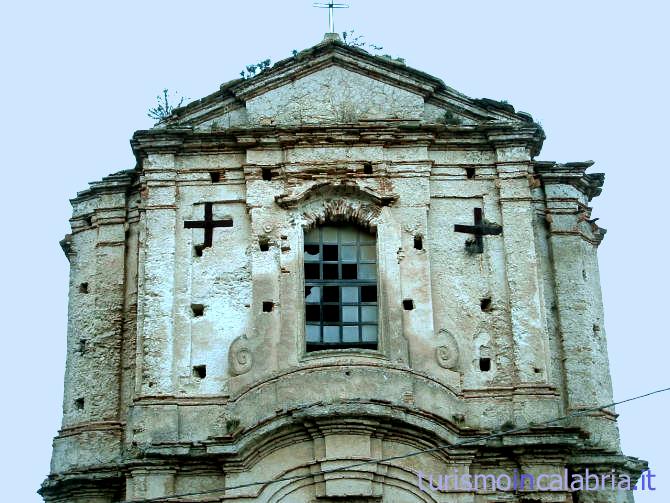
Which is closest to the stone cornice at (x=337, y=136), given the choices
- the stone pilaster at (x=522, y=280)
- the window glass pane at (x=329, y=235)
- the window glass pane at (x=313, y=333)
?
the stone pilaster at (x=522, y=280)

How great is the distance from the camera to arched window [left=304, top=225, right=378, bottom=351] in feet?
54.3

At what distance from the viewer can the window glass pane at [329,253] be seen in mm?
17016

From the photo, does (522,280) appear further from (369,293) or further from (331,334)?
(331,334)

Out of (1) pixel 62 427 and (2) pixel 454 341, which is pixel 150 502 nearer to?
(1) pixel 62 427

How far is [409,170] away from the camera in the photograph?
17281 mm

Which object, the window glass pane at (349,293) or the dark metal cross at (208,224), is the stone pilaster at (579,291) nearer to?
the window glass pane at (349,293)

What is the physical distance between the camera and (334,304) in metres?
16.7

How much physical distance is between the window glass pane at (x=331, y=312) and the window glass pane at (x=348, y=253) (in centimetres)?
68

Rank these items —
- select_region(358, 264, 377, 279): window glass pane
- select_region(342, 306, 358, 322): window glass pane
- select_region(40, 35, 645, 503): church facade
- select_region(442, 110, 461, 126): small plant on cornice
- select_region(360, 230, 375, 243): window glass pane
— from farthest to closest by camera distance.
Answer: select_region(442, 110, 461, 126): small plant on cornice < select_region(360, 230, 375, 243): window glass pane < select_region(358, 264, 377, 279): window glass pane < select_region(342, 306, 358, 322): window glass pane < select_region(40, 35, 645, 503): church facade

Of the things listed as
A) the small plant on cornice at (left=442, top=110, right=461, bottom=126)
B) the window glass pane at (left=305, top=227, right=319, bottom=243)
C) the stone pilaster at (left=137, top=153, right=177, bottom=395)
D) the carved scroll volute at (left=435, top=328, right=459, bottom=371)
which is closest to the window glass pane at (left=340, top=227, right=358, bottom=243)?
the window glass pane at (left=305, top=227, right=319, bottom=243)

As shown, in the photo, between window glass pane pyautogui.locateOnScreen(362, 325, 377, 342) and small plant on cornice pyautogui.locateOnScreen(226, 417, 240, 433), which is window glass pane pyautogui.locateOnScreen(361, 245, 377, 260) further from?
small plant on cornice pyautogui.locateOnScreen(226, 417, 240, 433)

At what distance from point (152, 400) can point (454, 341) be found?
383 centimetres

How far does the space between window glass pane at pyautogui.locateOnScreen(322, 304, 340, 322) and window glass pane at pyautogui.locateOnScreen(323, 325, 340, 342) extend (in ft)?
0.38

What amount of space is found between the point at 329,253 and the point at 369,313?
99 centimetres
